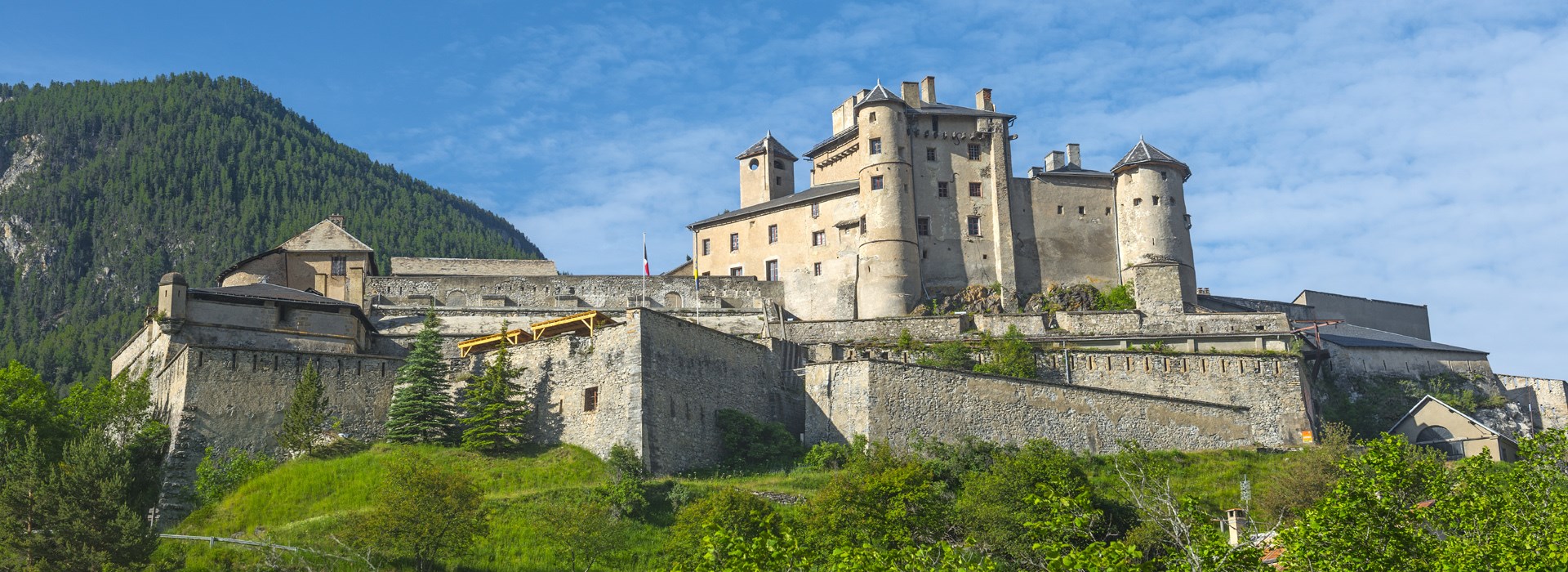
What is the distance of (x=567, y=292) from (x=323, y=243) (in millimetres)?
10119

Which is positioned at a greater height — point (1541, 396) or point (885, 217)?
point (885, 217)

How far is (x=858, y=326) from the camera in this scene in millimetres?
61625

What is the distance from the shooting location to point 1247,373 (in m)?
57.0

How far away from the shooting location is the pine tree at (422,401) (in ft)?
157

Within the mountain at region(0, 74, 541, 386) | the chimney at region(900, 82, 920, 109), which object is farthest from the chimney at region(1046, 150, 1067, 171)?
the mountain at region(0, 74, 541, 386)

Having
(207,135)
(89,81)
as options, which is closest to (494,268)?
(207,135)

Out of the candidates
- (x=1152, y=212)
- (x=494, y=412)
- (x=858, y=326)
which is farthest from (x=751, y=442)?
(x=1152, y=212)

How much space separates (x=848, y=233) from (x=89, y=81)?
5474 inches

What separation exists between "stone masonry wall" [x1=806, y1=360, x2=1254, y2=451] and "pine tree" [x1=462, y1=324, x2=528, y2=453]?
9.49 meters

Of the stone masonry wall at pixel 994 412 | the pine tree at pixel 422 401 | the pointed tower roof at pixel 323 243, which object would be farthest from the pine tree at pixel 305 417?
the pointed tower roof at pixel 323 243

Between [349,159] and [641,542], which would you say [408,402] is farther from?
[349,159]

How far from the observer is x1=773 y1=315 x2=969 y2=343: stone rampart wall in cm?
6119

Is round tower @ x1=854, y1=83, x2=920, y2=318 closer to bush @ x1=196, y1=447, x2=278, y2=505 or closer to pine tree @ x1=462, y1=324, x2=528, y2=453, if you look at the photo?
pine tree @ x1=462, y1=324, x2=528, y2=453

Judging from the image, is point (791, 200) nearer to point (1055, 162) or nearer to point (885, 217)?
point (885, 217)
